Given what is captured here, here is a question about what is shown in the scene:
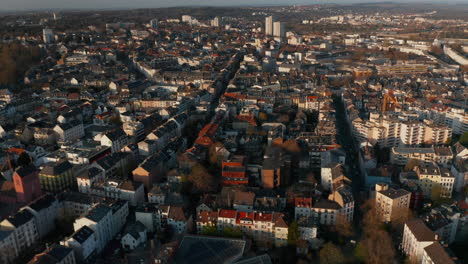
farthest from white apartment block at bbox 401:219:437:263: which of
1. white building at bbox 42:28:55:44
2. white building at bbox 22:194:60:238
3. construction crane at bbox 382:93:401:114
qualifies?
white building at bbox 42:28:55:44

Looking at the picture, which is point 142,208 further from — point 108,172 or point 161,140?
point 161,140

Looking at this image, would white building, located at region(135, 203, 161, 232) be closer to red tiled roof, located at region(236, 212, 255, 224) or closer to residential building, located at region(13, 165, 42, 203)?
red tiled roof, located at region(236, 212, 255, 224)

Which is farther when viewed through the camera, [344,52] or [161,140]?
[344,52]

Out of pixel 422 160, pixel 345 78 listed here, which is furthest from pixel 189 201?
pixel 345 78

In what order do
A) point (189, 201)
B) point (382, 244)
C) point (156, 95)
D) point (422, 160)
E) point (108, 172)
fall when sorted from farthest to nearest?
point (156, 95), point (422, 160), point (108, 172), point (189, 201), point (382, 244)

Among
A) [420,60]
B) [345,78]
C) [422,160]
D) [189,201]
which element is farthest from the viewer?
[420,60]

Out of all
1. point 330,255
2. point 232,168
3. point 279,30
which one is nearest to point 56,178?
point 232,168

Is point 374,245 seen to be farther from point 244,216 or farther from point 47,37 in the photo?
point 47,37
